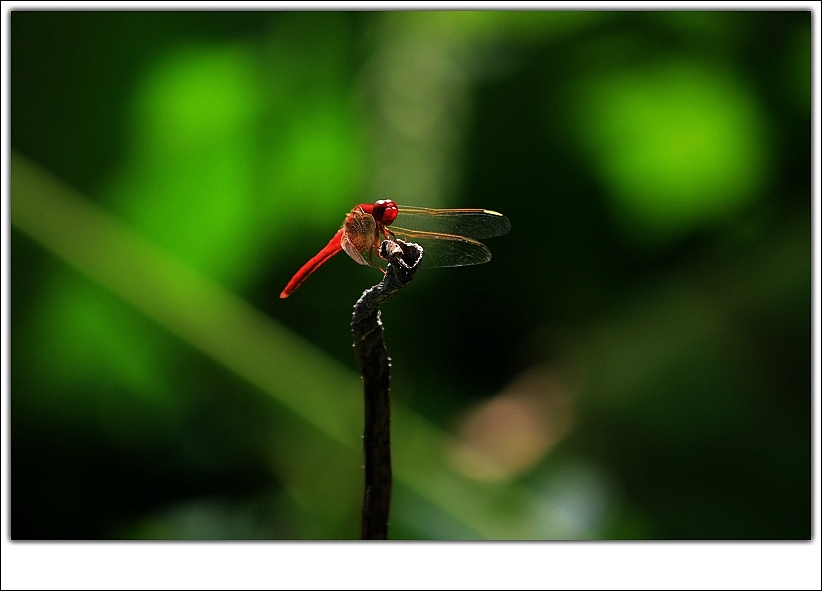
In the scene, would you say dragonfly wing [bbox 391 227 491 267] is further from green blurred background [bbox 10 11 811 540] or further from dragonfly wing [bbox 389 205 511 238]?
green blurred background [bbox 10 11 811 540]

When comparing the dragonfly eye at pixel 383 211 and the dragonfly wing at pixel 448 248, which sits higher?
the dragonfly eye at pixel 383 211

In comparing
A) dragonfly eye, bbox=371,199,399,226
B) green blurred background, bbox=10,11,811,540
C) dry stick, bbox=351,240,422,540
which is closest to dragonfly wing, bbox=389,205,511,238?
dragonfly eye, bbox=371,199,399,226

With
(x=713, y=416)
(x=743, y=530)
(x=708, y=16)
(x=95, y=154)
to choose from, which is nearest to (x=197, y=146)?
(x=95, y=154)

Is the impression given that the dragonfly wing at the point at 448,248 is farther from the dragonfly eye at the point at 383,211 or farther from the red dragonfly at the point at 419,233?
the dragonfly eye at the point at 383,211

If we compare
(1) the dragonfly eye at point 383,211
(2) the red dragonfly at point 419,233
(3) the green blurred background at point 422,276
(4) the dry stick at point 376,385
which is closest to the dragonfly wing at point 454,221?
(2) the red dragonfly at point 419,233

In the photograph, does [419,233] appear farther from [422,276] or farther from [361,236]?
[422,276]
